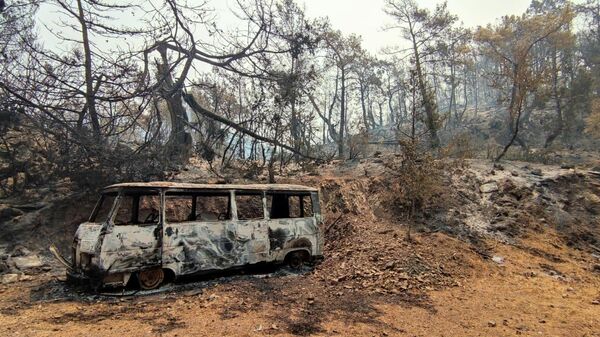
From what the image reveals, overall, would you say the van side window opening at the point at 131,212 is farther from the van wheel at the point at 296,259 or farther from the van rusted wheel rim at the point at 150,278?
the van wheel at the point at 296,259

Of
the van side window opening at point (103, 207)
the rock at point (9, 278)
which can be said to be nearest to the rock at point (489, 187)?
the van side window opening at point (103, 207)

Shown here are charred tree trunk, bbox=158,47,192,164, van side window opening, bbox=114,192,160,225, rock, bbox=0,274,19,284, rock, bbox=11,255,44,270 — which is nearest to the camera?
van side window opening, bbox=114,192,160,225

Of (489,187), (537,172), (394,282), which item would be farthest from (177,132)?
(537,172)

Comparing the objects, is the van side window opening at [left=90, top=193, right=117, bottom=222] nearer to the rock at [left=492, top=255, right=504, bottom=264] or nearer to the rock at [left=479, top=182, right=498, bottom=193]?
the rock at [left=492, top=255, right=504, bottom=264]

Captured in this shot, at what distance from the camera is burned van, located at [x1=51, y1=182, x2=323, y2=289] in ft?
21.6

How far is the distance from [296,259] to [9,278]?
6058mm

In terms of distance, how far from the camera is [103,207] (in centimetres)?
746

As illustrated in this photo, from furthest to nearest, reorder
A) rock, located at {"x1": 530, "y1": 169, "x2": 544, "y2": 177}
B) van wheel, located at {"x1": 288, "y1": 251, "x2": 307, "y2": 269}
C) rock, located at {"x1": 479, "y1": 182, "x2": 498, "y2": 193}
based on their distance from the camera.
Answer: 1. rock, located at {"x1": 530, "y1": 169, "x2": 544, "y2": 177}
2. rock, located at {"x1": 479, "y1": 182, "x2": 498, "y2": 193}
3. van wheel, located at {"x1": 288, "y1": 251, "x2": 307, "y2": 269}

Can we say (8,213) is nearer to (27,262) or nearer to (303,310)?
(27,262)

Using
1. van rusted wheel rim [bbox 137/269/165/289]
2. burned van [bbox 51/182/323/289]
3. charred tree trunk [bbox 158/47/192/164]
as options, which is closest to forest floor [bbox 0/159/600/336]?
van rusted wheel rim [bbox 137/269/165/289]

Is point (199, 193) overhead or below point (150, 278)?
overhead

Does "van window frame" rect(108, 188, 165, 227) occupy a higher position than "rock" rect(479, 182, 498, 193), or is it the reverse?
"van window frame" rect(108, 188, 165, 227)

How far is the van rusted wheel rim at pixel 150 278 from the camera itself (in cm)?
696

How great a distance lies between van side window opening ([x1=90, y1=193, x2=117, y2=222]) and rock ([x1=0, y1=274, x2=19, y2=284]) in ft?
7.99
